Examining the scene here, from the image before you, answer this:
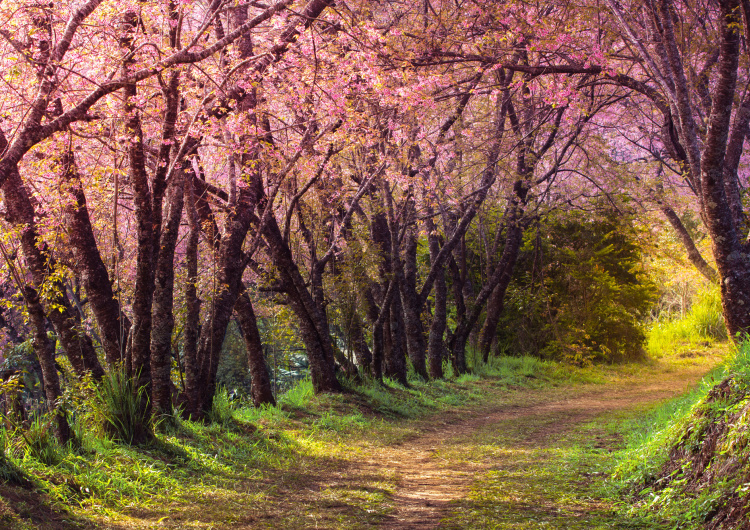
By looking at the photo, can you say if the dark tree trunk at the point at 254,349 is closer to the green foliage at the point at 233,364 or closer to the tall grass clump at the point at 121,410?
the tall grass clump at the point at 121,410

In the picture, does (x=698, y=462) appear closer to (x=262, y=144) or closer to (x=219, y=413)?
(x=262, y=144)

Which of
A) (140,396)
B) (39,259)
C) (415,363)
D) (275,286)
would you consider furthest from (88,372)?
(415,363)

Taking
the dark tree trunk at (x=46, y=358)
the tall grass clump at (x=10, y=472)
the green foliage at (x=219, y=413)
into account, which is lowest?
the green foliage at (x=219, y=413)

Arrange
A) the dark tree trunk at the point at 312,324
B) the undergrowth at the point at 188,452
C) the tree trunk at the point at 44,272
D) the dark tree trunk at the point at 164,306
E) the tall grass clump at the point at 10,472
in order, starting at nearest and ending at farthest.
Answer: the tall grass clump at the point at 10,472
the undergrowth at the point at 188,452
the tree trunk at the point at 44,272
the dark tree trunk at the point at 164,306
the dark tree trunk at the point at 312,324

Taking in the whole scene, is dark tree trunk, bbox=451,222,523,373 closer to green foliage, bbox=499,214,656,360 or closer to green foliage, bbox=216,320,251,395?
green foliage, bbox=499,214,656,360

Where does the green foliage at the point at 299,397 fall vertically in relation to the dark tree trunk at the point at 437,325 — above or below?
below

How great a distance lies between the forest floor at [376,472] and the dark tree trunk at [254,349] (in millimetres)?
529

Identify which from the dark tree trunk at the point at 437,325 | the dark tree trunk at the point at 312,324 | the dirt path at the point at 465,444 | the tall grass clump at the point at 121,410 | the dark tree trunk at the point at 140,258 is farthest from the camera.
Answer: the dark tree trunk at the point at 437,325

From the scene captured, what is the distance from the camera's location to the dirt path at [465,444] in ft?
15.7

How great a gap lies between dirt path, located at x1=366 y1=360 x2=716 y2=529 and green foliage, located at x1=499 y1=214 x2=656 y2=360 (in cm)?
386

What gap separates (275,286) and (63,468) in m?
5.43

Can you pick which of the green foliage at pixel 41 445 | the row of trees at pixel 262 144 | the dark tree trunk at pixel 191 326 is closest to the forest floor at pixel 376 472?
the green foliage at pixel 41 445

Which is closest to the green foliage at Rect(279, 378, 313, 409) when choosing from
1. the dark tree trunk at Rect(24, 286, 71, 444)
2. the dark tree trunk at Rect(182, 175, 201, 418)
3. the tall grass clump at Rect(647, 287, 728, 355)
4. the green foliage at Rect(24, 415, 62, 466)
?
the dark tree trunk at Rect(182, 175, 201, 418)

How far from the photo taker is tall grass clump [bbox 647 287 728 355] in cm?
1981
